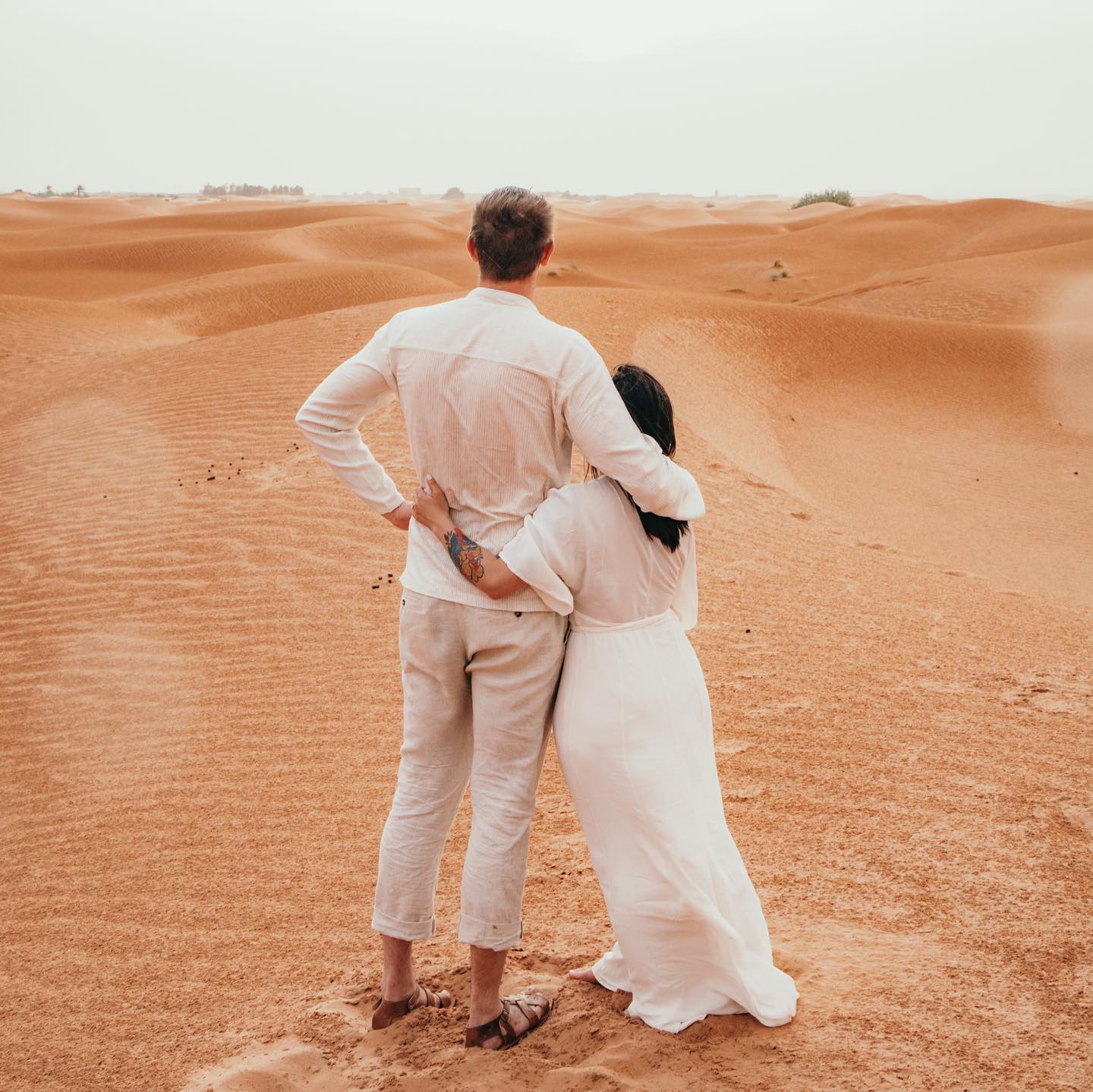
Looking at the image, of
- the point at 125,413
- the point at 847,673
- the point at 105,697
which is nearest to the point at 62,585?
the point at 105,697

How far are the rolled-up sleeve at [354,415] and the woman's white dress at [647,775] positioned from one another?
0.51 meters

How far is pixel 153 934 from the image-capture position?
377 cm

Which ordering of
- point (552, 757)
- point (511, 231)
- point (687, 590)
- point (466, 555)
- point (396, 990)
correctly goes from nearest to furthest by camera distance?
1. point (511, 231)
2. point (466, 555)
3. point (687, 590)
4. point (396, 990)
5. point (552, 757)

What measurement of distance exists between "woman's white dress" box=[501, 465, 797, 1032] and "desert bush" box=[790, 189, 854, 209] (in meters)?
53.7

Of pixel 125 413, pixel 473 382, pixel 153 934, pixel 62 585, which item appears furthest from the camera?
pixel 125 413

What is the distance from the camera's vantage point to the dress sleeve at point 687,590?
2682 millimetres

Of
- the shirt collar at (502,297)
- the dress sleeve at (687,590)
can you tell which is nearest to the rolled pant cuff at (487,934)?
the dress sleeve at (687,590)

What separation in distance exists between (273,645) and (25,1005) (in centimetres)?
310

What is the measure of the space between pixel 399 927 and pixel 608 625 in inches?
38.3

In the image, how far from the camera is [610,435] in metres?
→ 2.42

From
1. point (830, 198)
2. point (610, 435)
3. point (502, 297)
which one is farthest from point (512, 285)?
point (830, 198)

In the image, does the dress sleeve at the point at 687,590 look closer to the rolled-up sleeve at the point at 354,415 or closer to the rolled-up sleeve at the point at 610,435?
the rolled-up sleeve at the point at 610,435

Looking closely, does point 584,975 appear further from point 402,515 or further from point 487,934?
point 402,515

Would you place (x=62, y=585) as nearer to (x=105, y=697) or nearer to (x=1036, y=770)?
(x=105, y=697)
